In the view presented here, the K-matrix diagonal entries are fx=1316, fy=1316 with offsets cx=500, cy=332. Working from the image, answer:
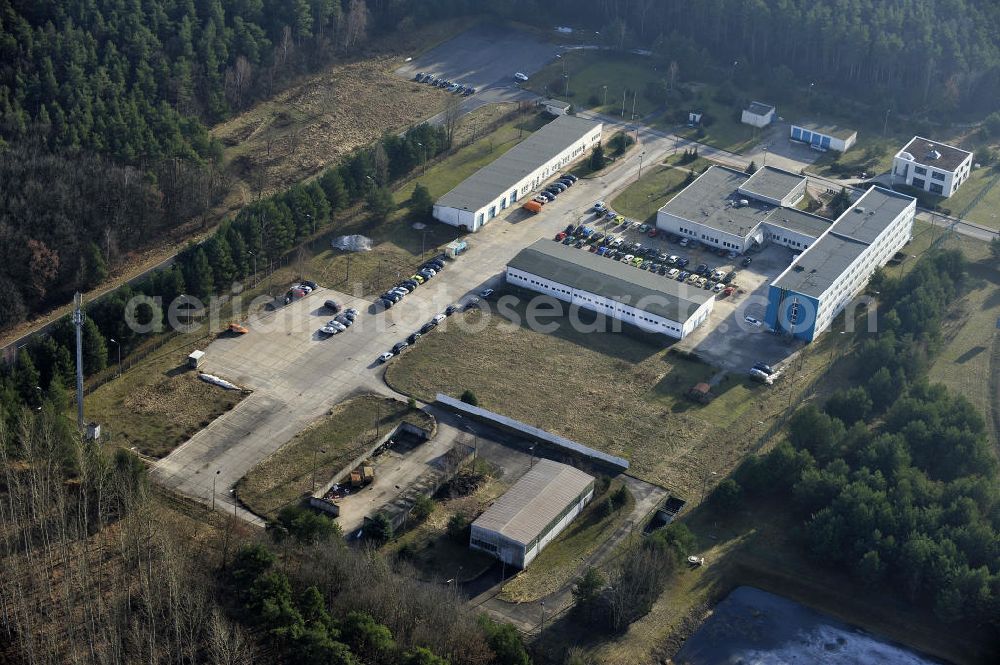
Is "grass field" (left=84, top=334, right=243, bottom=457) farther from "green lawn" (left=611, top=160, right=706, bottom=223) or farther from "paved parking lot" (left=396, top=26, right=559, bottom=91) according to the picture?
"paved parking lot" (left=396, top=26, right=559, bottom=91)

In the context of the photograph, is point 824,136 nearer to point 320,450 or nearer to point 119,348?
point 320,450

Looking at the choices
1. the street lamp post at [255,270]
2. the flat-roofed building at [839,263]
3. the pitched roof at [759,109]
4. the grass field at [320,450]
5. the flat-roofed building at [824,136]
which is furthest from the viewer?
the pitched roof at [759,109]

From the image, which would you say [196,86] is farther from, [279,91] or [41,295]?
[41,295]

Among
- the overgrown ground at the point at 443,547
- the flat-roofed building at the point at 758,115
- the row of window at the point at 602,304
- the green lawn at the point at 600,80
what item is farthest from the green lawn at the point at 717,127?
the overgrown ground at the point at 443,547

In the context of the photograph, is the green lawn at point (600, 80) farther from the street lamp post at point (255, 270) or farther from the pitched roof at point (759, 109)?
the street lamp post at point (255, 270)

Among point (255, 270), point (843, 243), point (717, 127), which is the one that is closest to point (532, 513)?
point (255, 270)

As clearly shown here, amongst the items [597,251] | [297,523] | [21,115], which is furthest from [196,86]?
[297,523]

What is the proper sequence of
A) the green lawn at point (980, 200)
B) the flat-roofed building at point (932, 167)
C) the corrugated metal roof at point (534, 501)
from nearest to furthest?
the corrugated metal roof at point (534, 501), the green lawn at point (980, 200), the flat-roofed building at point (932, 167)
